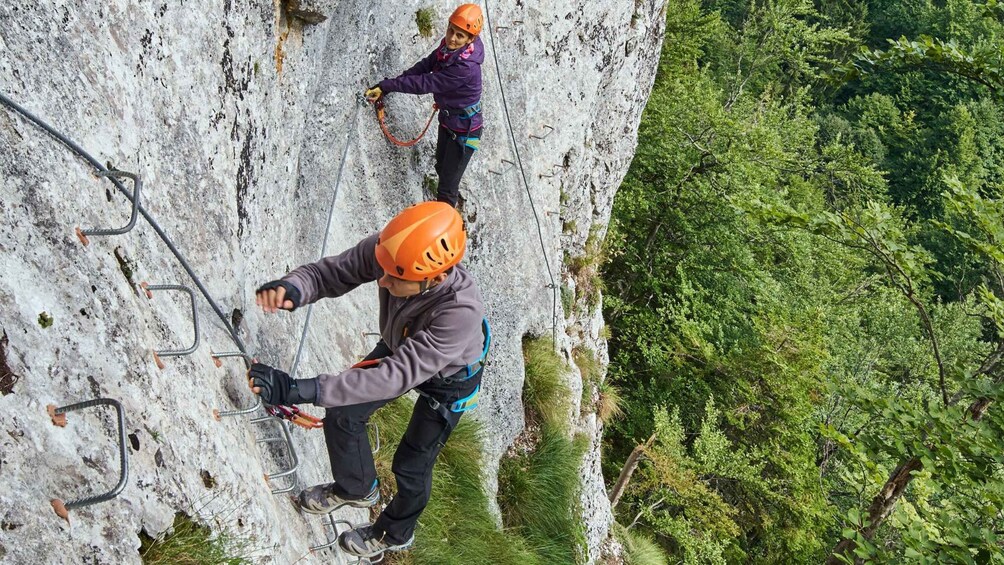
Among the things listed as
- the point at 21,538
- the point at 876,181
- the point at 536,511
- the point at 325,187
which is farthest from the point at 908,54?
the point at 876,181

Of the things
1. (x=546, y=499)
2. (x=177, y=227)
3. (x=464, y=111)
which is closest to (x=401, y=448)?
(x=177, y=227)

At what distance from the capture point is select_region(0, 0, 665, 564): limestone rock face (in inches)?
107

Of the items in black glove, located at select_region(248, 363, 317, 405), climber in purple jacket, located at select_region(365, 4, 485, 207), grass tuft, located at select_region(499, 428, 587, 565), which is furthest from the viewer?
grass tuft, located at select_region(499, 428, 587, 565)

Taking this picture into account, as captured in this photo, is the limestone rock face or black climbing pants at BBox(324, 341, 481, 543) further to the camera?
black climbing pants at BBox(324, 341, 481, 543)

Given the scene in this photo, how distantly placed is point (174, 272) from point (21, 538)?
1.52 meters

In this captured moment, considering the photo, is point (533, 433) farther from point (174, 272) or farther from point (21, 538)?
point (21, 538)

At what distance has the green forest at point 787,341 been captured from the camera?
21.4 feet

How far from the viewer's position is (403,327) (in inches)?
164

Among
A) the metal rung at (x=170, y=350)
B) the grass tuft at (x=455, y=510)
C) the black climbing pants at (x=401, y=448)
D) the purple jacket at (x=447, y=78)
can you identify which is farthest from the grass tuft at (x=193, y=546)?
the purple jacket at (x=447, y=78)

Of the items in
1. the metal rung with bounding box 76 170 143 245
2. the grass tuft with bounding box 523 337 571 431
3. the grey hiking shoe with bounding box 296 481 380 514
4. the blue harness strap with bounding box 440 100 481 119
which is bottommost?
the grass tuft with bounding box 523 337 571 431

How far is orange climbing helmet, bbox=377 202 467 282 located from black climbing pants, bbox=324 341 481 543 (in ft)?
2.57

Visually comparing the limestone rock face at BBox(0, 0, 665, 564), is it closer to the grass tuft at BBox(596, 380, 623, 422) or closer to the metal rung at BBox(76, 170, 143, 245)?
the metal rung at BBox(76, 170, 143, 245)

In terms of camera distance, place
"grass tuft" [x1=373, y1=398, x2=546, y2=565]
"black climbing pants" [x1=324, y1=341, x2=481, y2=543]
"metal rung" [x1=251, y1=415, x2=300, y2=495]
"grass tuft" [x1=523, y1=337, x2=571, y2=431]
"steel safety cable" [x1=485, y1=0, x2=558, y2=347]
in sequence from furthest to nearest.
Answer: "grass tuft" [x1=523, y1=337, x2=571, y2=431] → "steel safety cable" [x1=485, y1=0, x2=558, y2=347] → "grass tuft" [x1=373, y1=398, x2=546, y2=565] → "black climbing pants" [x1=324, y1=341, x2=481, y2=543] → "metal rung" [x1=251, y1=415, x2=300, y2=495]

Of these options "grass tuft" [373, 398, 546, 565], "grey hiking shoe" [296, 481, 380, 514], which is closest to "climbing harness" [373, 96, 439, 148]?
"grass tuft" [373, 398, 546, 565]
